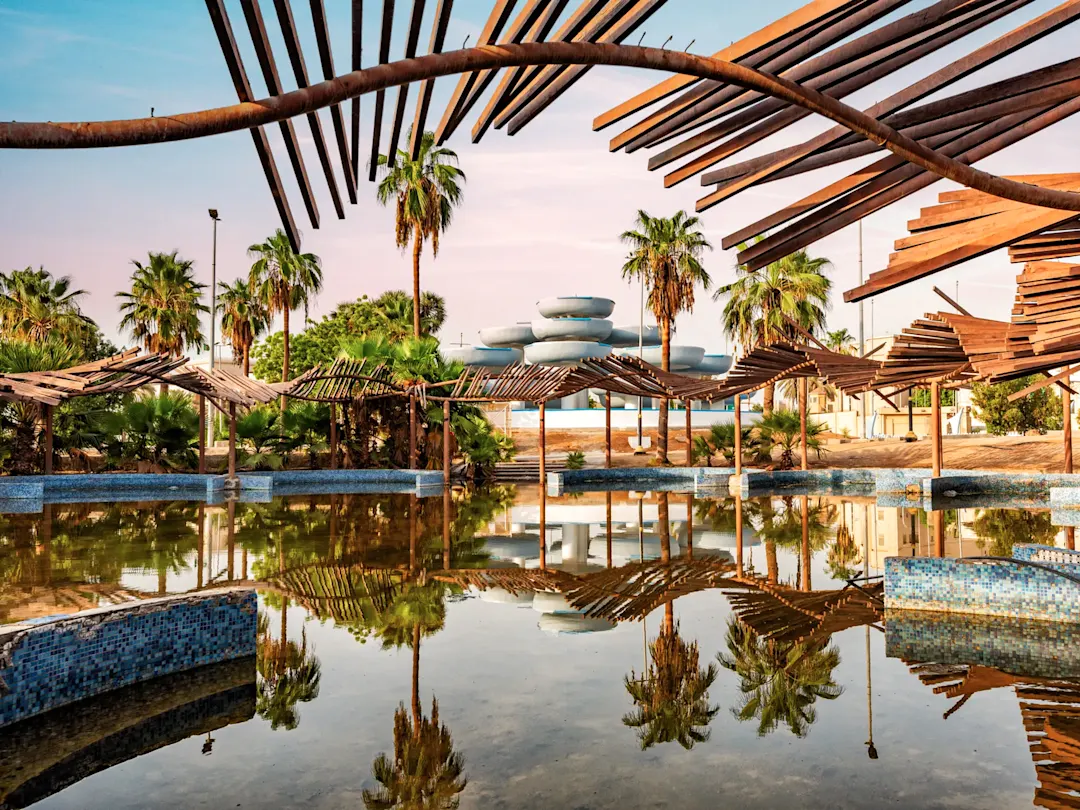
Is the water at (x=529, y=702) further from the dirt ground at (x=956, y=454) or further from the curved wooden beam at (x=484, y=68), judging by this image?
the dirt ground at (x=956, y=454)

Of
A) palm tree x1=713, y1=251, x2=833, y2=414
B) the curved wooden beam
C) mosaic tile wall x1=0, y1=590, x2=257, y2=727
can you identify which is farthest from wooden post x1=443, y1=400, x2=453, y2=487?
the curved wooden beam

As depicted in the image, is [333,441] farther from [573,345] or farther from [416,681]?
[573,345]

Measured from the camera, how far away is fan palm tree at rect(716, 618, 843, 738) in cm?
506

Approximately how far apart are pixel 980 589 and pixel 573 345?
41762mm

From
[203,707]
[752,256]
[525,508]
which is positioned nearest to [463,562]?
[203,707]

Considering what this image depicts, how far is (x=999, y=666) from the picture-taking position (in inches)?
236

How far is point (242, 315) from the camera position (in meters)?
35.8

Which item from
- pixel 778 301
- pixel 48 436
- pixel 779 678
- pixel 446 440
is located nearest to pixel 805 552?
pixel 779 678

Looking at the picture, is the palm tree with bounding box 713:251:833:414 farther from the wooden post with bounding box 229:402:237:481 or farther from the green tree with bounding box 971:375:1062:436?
the wooden post with bounding box 229:402:237:481

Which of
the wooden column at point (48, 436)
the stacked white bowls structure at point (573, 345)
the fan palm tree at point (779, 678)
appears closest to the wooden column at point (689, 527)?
the fan palm tree at point (779, 678)

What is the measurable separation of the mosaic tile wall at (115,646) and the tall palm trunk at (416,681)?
117cm

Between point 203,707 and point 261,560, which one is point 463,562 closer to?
point 261,560

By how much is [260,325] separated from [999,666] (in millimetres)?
34994

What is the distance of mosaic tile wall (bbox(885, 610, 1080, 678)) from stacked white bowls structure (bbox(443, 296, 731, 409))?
4144 centimetres
